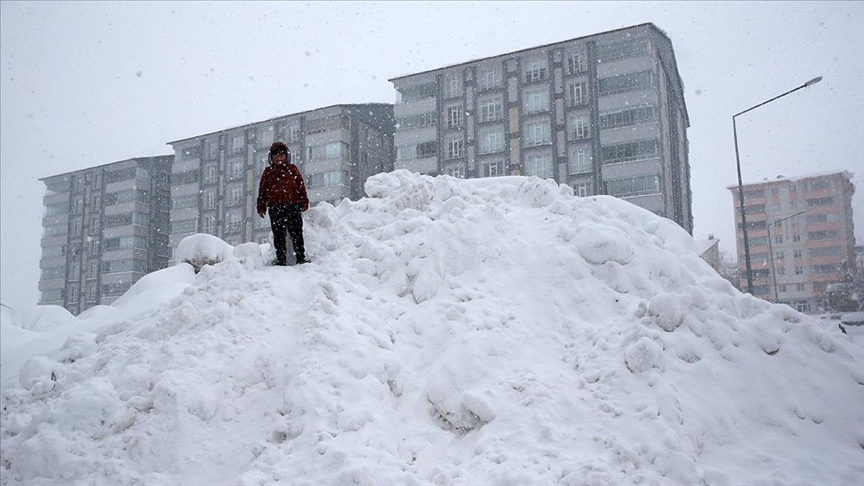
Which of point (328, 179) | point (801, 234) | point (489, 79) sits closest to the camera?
point (489, 79)

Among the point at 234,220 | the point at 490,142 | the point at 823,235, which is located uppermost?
the point at 490,142

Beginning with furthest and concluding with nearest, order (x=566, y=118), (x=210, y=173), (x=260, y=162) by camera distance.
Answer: (x=210, y=173) < (x=260, y=162) < (x=566, y=118)

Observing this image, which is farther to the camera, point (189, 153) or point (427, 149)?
point (189, 153)

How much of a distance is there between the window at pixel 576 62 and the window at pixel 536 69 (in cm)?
180

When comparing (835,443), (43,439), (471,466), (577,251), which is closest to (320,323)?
(471,466)

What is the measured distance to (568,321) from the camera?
6.21 metres

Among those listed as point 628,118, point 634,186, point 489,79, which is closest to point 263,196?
point 634,186

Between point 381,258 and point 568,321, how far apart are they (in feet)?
8.60

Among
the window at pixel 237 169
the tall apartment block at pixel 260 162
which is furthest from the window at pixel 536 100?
the window at pixel 237 169

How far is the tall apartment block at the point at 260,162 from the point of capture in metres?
46.7

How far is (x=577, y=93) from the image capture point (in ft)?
129

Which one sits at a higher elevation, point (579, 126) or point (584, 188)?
point (579, 126)

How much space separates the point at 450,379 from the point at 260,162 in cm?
4852

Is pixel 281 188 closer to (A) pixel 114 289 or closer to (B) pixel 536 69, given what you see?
(B) pixel 536 69
